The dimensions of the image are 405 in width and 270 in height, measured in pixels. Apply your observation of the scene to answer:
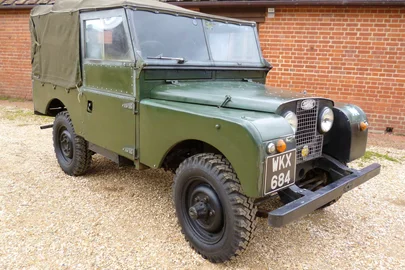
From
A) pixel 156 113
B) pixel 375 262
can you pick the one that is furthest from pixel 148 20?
pixel 375 262

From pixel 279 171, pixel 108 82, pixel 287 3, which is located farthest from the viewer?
pixel 287 3

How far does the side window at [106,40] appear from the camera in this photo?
3.34 meters

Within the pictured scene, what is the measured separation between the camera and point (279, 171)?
2.41 meters

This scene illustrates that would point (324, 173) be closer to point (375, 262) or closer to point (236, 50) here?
point (375, 262)

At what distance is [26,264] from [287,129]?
7.34ft

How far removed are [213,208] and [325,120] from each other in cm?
122

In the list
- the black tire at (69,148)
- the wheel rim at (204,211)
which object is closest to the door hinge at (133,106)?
the wheel rim at (204,211)

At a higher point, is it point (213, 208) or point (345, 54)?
point (345, 54)

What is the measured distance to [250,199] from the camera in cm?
254

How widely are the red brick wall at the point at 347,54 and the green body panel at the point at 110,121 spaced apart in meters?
4.76

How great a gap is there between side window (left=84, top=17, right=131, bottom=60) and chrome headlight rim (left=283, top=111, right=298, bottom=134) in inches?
60.7

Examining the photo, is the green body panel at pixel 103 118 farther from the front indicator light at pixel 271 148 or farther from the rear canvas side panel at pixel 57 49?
the front indicator light at pixel 271 148

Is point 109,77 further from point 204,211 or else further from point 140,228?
point 204,211

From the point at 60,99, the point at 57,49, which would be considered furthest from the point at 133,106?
the point at 57,49
